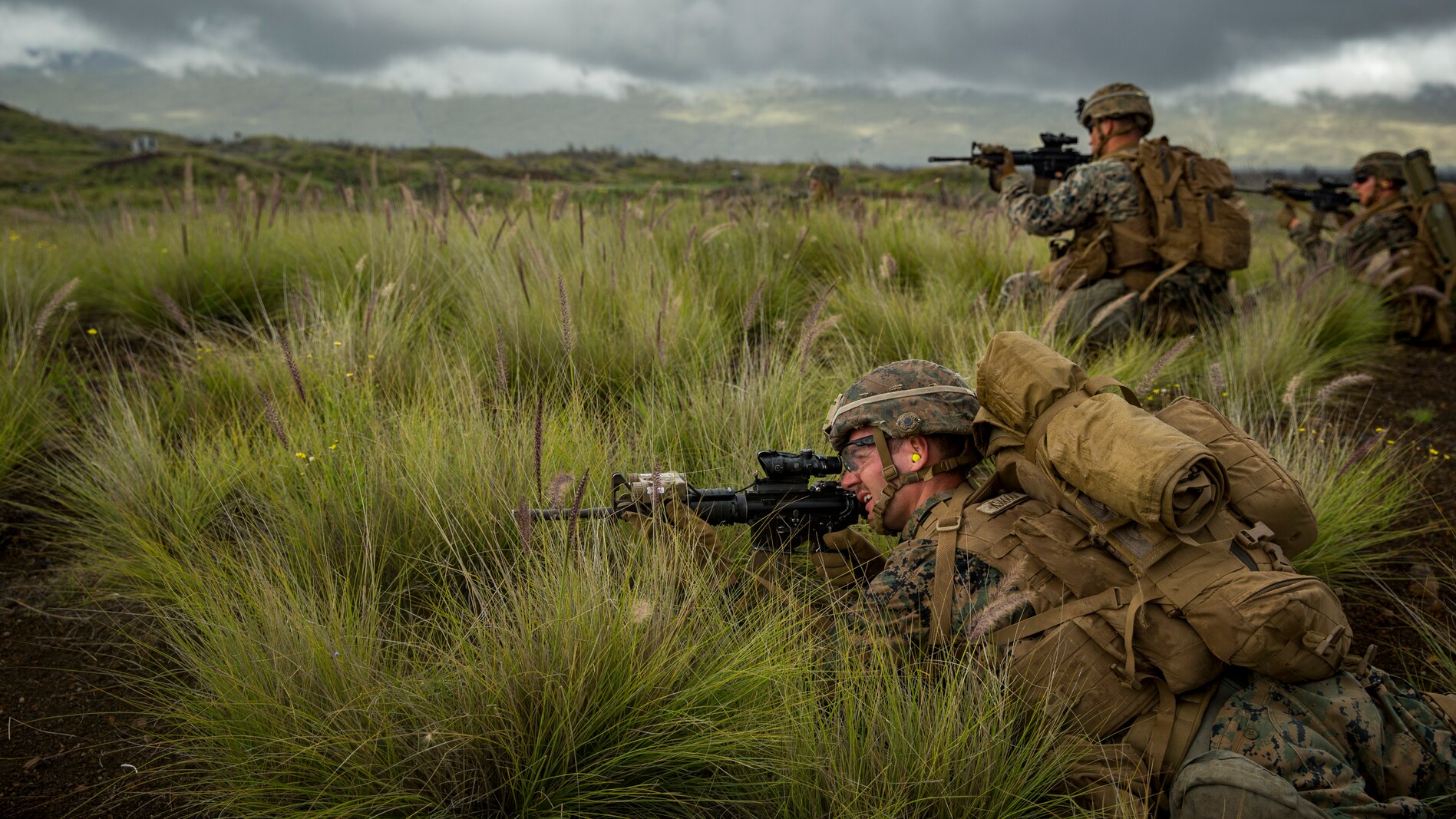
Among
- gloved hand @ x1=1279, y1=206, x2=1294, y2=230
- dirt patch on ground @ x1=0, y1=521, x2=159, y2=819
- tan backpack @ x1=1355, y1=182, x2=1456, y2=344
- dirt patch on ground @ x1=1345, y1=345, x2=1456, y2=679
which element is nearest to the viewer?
dirt patch on ground @ x1=0, y1=521, x2=159, y2=819

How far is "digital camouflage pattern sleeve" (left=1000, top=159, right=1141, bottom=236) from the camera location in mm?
7039

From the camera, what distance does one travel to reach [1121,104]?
698 centimetres

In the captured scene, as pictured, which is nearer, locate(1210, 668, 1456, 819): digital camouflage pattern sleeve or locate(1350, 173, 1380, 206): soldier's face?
locate(1210, 668, 1456, 819): digital camouflage pattern sleeve

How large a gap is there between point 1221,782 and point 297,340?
4.95m

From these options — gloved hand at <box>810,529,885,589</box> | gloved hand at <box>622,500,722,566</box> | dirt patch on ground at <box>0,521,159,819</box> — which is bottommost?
dirt patch on ground at <box>0,521,159,819</box>

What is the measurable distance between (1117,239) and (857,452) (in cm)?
522

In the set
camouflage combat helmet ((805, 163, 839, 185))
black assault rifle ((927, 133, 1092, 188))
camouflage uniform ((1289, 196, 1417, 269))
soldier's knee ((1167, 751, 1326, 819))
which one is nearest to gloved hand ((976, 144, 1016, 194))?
black assault rifle ((927, 133, 1092, 188))

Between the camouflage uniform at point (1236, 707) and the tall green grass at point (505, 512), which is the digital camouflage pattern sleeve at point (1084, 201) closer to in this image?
the tall green grass at point (505, 512)

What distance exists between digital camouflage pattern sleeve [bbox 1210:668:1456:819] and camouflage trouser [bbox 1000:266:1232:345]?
4.85m

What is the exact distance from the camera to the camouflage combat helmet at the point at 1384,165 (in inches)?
406

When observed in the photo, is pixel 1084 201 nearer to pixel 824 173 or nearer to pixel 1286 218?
pixel 824 173

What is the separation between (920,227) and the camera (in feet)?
29.8

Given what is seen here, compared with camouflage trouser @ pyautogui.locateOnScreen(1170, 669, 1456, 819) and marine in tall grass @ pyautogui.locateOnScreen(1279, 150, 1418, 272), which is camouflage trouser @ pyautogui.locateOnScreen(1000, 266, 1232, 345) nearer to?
marine in tall grass @ pyautogui.locateOnScreen(1279, 150, 1418, 272)

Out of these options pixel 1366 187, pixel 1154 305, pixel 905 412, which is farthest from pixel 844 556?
pixel 1366 187
